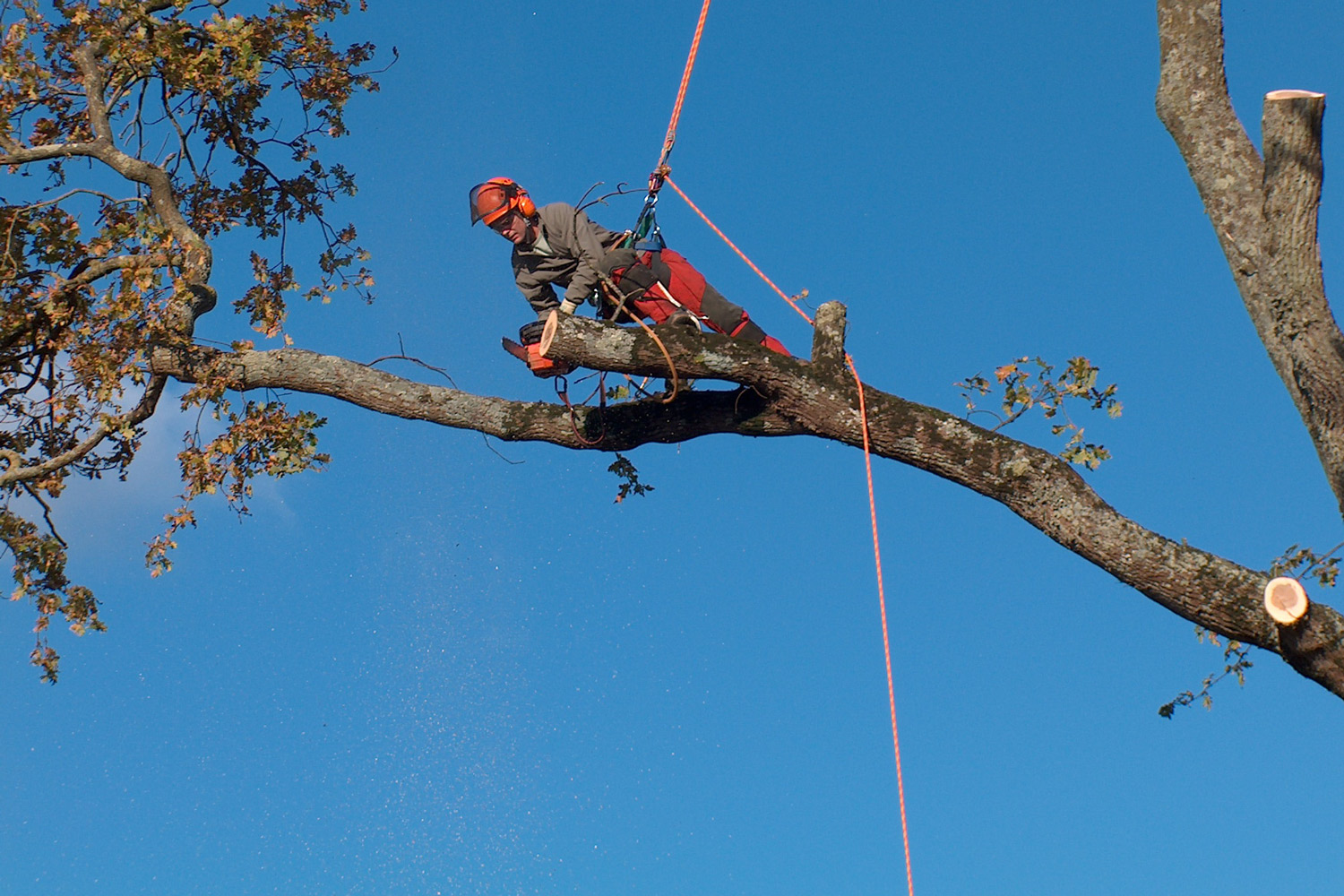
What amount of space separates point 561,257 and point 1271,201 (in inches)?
140

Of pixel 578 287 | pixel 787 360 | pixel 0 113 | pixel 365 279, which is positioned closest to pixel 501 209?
pixel 578 287

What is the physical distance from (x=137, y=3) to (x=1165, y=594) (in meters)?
6.49

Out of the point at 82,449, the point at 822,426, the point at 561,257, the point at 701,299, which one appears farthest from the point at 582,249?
the point at 82,449

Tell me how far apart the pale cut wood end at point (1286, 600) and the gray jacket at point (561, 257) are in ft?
11.8

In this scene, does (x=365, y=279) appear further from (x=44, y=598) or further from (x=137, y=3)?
(x=44, y=598)

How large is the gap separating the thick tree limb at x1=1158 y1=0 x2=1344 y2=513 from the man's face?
3.25 m

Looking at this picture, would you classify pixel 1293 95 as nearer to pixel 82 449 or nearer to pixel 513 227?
pixel 513 227

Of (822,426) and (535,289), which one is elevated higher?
(535,289)

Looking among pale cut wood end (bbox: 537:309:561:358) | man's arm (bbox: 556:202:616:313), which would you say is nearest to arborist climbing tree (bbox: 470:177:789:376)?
man's arm (bbox: 556:202:616:313)

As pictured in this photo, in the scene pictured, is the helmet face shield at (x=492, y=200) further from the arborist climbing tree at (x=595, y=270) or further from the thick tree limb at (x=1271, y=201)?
the thick tree limb at (x=1271, y=201)

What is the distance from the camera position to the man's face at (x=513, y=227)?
714 centimetres

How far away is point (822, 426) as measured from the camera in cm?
625

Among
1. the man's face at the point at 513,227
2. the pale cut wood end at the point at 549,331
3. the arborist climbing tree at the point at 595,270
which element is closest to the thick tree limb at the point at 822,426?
the pale cut wood end at the point at 549,331

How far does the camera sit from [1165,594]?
5.63 metres
